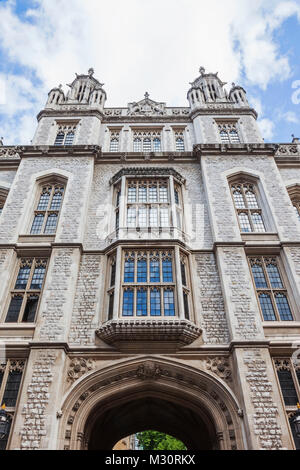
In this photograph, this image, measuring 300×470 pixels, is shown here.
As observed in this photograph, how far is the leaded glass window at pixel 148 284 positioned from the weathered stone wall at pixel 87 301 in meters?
0.86

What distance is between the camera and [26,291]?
10570 millimetres

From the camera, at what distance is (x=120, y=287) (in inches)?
407

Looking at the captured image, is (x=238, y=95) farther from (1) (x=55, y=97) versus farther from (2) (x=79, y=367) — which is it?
(2) (x=79, y=367)

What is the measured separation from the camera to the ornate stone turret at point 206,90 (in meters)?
18.9

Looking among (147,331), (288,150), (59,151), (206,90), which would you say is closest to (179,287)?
(147,331)

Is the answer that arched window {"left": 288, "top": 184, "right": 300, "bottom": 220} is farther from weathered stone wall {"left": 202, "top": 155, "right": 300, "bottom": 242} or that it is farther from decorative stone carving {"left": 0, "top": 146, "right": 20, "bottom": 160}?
decorative stone carving {"left": 0, "top": 146, "right": 20, "bottom": 160}

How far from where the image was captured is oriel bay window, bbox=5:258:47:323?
1009 centimetres

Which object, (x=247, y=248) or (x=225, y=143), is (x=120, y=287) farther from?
(x=225, y=143)

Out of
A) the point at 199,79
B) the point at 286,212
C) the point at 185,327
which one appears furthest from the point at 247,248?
the point at 199,79

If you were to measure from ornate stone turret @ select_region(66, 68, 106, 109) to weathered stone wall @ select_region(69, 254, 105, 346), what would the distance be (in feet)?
35.8

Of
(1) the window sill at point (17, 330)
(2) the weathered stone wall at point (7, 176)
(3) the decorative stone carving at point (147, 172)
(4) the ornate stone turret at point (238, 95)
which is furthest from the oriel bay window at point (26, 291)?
(4) the ornate stone turret at point (238, 95)

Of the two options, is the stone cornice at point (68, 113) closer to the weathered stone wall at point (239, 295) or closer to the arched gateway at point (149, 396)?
the weathered stone wall at point (239, 295)

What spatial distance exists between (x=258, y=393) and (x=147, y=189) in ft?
27.9

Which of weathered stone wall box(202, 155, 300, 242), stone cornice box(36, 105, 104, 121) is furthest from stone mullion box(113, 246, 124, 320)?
stone cornice box(36, 105, 104, 121)
